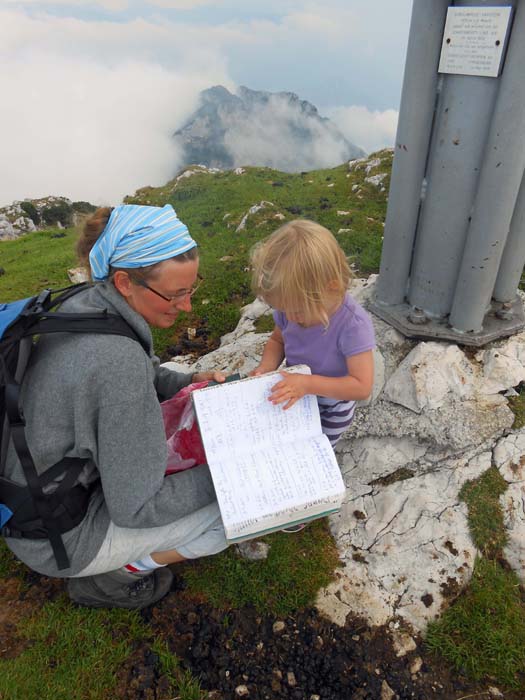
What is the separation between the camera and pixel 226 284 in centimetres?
882

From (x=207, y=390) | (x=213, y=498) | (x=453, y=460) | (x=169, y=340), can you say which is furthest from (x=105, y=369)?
(x=169, y=340)

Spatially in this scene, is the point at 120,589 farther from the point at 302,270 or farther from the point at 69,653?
the point at 302,270

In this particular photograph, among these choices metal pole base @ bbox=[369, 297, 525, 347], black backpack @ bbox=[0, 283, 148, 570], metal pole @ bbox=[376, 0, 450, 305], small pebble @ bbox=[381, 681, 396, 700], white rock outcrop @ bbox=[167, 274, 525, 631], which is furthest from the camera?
metal pole base @ bbox=[369, 297, 525, 347]

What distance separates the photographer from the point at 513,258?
481cm

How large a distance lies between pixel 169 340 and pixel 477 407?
15.9 feet

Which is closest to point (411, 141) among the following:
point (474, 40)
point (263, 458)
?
point (474, 40)

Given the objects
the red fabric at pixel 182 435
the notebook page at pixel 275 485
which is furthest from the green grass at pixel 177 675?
the red fabric at pixel 182 435

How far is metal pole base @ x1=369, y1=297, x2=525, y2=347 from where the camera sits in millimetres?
4699

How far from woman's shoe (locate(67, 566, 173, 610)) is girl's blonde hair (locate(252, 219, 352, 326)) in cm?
236

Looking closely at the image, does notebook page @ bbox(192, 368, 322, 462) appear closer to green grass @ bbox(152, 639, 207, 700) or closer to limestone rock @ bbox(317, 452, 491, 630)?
limestone rock @ bbox(317, 452, 491, 630)

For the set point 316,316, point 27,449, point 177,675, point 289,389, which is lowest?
point 177,675

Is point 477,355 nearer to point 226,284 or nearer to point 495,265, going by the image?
point 495,265

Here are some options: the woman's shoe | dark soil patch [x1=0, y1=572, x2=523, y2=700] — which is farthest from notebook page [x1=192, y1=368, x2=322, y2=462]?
dark soil patch [x1=0, y1=572, x2=523, y2=700]

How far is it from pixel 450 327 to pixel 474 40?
102 inches
